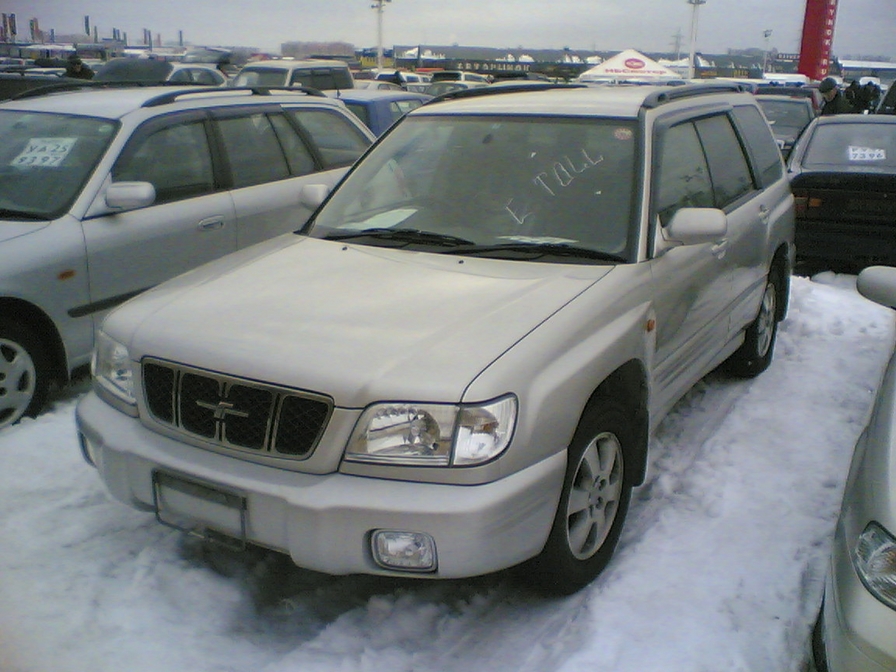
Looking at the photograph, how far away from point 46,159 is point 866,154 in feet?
24.1

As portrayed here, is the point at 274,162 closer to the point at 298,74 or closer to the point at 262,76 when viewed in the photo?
the point at 298,74

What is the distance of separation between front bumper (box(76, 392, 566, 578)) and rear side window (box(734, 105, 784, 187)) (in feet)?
10.5

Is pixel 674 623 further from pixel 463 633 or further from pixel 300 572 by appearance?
pixel 300 572

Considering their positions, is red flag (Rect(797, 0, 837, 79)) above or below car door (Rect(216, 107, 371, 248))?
above

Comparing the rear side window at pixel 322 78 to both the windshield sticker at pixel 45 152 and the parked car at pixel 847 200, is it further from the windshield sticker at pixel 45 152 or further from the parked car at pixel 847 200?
the windshield sticker at pixel 45 152

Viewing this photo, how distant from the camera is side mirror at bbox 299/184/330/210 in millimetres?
4242

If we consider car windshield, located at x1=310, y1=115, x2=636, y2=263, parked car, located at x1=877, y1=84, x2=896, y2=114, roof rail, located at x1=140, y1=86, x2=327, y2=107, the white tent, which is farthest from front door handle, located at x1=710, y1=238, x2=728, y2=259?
the white tent

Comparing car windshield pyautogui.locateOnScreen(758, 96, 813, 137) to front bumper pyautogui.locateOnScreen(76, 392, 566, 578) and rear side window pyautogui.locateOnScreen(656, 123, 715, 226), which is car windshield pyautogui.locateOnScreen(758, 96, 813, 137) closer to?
rear side window pyautogui.locateOnScreen(656, 123, 715, 226)

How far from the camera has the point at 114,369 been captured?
122 inches

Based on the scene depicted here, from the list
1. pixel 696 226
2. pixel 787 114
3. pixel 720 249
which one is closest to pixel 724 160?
pixel 720 249

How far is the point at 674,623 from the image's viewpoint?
9.58 ft

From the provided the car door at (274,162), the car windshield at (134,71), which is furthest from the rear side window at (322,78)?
the car door at (274,162)

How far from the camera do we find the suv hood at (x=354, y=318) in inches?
101

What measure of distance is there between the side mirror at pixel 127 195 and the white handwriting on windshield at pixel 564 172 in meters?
2.24
